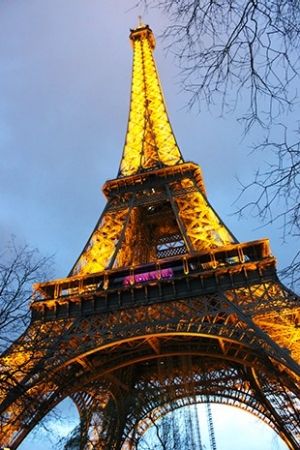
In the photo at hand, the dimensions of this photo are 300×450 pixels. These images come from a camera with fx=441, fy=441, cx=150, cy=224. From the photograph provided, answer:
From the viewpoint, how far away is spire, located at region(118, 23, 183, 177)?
3142 centimetres

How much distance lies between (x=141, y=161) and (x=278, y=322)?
55.9ft

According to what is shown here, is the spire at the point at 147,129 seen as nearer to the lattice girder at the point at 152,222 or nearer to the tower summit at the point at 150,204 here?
the tower summit at the point at 150,204

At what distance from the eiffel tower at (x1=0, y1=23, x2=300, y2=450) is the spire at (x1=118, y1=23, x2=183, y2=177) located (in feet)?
0.70

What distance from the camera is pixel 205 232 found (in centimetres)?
2392

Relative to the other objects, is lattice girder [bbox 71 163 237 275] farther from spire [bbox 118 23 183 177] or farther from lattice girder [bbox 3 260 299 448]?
lattice girder [bbox 3 260 299 448]

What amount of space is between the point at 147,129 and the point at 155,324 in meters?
19.5

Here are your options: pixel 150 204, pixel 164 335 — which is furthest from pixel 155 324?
pixel 150 204

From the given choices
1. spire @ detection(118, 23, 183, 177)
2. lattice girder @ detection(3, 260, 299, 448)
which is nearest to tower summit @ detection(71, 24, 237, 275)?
Result: spire @ detection(118, 23, 183, 177)

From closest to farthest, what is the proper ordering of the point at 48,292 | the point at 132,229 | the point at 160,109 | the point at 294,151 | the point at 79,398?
the point at 294,151
the point at 48,292
the point at 79,398
the point at 132,229
the point at 160,109

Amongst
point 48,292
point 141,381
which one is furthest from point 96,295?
point 141,381

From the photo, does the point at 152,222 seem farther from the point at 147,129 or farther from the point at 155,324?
the point at 155,324

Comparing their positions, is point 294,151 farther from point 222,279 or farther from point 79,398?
point 79,398

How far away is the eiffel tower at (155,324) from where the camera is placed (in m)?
17.2

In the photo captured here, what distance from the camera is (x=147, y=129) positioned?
3409 cm
